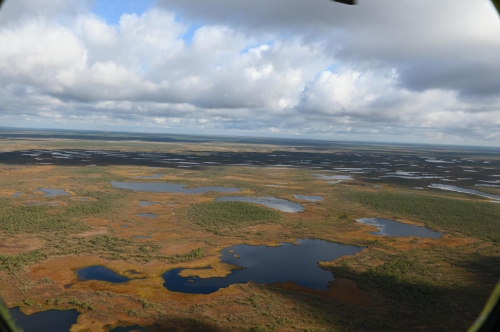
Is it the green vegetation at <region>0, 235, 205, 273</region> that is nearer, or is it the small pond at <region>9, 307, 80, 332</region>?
the small pond at <region>9, 307, 80, 332</region>

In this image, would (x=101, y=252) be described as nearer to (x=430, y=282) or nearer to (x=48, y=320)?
(x=48, y=320)

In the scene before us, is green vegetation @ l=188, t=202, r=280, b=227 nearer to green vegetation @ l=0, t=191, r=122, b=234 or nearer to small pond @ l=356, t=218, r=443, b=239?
green vegetation @ l=0, t=191, r=122, b=234

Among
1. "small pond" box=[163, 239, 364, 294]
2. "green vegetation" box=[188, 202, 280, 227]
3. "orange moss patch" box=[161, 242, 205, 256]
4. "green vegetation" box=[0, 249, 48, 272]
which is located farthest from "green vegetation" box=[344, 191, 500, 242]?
"green vegetation" box=[0, 249, 48, 272]

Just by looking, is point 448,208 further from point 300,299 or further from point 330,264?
point 300,299

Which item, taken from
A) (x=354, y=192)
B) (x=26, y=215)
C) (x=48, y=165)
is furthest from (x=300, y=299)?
(x=48, y=165)

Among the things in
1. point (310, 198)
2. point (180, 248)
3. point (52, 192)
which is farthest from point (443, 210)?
point (52, 192)

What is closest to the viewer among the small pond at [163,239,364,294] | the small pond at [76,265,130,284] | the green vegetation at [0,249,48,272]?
the small pond at [76,265,130,284]
